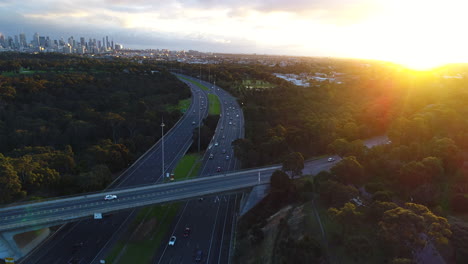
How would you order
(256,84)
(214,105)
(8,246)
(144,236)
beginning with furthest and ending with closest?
1. (256,84)
2. (214,105)
3. (144,236)
4. (8,246)

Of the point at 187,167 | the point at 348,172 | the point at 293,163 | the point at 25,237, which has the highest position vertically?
the point at 293,163

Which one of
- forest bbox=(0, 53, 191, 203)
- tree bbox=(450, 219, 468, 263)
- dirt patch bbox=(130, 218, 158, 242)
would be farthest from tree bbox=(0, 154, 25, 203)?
tree bbox=(450, 219, 468, 263)

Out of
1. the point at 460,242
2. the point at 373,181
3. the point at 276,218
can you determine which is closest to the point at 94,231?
the point at 276,218

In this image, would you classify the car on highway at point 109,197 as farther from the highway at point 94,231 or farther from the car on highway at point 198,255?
the car on highway at point 198,255

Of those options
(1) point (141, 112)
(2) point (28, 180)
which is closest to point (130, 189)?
(2) point (28, 180)

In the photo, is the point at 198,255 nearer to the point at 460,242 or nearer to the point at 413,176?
the point at 460,242
